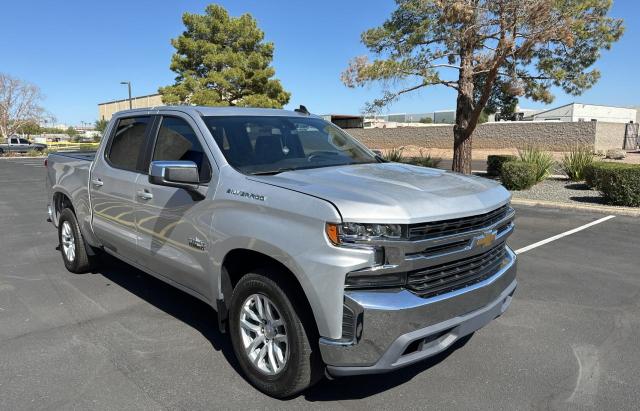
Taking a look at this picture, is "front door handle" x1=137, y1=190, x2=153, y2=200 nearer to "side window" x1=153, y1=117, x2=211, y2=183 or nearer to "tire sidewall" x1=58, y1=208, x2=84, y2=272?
"side window" x1=153, y1=117, x2=211, y2=183

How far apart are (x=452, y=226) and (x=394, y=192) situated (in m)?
0.39

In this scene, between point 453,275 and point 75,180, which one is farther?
point 75,180

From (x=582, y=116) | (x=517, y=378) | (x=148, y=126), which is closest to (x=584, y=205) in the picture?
(x=517, y=378)

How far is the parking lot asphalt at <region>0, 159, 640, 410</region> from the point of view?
3191mm

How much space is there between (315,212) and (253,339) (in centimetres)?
108

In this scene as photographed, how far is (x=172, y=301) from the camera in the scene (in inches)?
197

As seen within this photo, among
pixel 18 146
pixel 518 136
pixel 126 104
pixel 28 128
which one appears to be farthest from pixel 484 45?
pixel 28 128

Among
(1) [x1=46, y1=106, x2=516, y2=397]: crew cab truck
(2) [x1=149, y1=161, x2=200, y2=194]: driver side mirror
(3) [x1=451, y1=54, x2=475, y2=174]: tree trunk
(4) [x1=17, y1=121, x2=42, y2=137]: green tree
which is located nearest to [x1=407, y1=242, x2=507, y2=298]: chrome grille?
(1) [x1=46, y1=106, x2=516, y2=397]: crew cab truck

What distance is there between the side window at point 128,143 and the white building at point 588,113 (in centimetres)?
7639

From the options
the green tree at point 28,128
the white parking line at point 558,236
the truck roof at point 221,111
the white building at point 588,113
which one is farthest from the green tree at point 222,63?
the white building at point 588,113

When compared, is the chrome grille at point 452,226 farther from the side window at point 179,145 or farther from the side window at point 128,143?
the side window at point 128,143

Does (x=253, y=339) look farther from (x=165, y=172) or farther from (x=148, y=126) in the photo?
(x=148, y=126)

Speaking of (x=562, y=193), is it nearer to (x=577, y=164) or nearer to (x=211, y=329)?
(x=577, y=164)

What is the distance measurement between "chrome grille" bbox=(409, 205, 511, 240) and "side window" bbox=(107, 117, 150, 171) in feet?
9.39
